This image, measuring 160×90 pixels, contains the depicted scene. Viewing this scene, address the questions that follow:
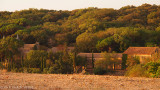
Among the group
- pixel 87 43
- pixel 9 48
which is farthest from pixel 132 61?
pixel 9 48

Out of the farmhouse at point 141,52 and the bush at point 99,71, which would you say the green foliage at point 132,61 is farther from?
the bush at point 99,71

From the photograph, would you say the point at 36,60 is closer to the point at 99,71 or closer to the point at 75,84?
the point at 99,71

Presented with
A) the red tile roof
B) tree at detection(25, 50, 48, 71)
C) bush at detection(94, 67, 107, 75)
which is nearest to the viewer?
bush at detection(94, 67, 107, 75)

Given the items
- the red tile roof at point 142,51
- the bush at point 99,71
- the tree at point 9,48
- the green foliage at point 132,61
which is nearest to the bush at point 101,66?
the bush at point 99,71

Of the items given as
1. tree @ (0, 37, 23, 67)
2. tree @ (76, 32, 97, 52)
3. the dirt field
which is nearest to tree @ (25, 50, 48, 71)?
tree @ (0, 37, 23, 67)

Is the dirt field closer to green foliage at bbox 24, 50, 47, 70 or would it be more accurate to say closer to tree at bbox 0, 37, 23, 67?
green foliage at bbox 24, 50, 47, 70

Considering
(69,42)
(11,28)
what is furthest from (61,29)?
(11,28)

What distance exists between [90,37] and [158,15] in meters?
33.0

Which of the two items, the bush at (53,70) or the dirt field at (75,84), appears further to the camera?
the bush at (53,70)

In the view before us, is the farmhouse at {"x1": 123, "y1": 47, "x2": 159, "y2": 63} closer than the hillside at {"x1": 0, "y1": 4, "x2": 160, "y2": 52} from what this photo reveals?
Yes

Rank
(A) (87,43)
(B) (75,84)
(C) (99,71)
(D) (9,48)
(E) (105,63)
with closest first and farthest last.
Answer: (B) (75,84) → (C) (99,71) → (E) (105,63) → (D) (9,48) → (A) (87,43)

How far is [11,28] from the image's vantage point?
56.4 meters

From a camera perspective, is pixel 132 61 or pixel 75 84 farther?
pixel 132 61

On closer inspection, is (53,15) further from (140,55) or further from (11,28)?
(140,55)
